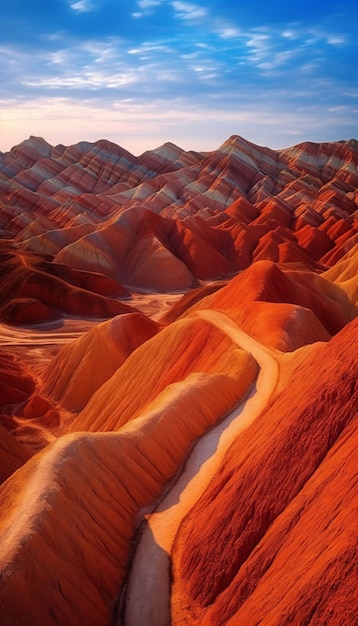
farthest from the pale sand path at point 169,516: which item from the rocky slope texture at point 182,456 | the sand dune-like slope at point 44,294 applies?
the sand dune-like slope at point 44,294

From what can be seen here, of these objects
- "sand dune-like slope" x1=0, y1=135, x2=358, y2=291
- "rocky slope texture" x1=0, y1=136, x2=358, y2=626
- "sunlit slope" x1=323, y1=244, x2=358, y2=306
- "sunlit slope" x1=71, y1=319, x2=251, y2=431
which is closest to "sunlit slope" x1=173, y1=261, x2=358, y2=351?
"rocky slope texture" x1=0, y1=136, x2=358, y2=626

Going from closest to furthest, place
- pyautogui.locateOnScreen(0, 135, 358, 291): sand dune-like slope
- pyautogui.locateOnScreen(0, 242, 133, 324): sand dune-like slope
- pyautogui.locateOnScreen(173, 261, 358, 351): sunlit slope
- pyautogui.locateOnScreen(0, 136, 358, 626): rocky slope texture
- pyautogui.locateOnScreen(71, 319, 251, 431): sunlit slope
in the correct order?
pyautogui.locateOnScreen(0, 136, 358, 626): rocky slope texture
pyautogui.locateOnScreen(71, 319, 251, 431): sunlit slope
pyautogui.locateOnScreen(173, 261, 358, 351): sunlit slope
pyautogui.locateOnScreen(0, 242, 133, 324): sand dune-like slope
pyautogui.locateOnScreen(0, 135, 358, 291): sand dune-like slope

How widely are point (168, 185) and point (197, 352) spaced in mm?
121249

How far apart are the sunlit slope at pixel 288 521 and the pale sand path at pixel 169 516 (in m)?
0.44

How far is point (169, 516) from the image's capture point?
60.5 feet

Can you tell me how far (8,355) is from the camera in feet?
185

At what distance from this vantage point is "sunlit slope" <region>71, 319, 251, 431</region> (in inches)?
1299

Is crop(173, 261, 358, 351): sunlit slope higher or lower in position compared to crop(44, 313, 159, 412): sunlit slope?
lower

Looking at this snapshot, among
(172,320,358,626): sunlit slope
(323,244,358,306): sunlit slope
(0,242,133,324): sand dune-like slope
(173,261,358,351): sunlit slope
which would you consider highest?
(0,242,133,324): sand dune-like slope

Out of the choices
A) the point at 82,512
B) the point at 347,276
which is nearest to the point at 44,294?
the point at 347,276

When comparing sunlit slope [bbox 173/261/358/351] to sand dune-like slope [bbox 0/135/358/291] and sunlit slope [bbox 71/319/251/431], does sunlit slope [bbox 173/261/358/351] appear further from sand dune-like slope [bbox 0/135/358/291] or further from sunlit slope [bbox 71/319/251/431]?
sand dune-like slope [bbox 0/135/358/291]

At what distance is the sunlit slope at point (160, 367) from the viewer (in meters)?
33.0

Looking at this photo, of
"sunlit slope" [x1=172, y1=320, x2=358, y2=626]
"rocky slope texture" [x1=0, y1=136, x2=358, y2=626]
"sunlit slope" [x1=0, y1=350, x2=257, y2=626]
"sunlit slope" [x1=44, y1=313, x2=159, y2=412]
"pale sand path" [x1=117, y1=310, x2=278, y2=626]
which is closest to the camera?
"sunlit slope" [x1=172, y1=320, x2=358, y2=626]

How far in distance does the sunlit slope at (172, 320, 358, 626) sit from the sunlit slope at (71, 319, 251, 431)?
12.8 meters
